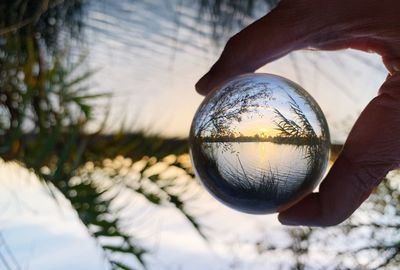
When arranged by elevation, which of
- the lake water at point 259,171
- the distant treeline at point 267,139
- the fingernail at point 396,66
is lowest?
the lake water at point 259,171

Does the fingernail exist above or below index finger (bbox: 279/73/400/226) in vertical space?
above

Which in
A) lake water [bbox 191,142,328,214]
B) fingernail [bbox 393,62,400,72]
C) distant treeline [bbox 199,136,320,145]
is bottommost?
lake water [bbox 191,142,328,214]

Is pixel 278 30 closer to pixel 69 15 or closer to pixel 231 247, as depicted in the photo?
pixel 69 15

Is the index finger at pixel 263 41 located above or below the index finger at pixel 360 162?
above

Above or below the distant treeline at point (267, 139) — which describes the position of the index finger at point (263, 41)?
above
